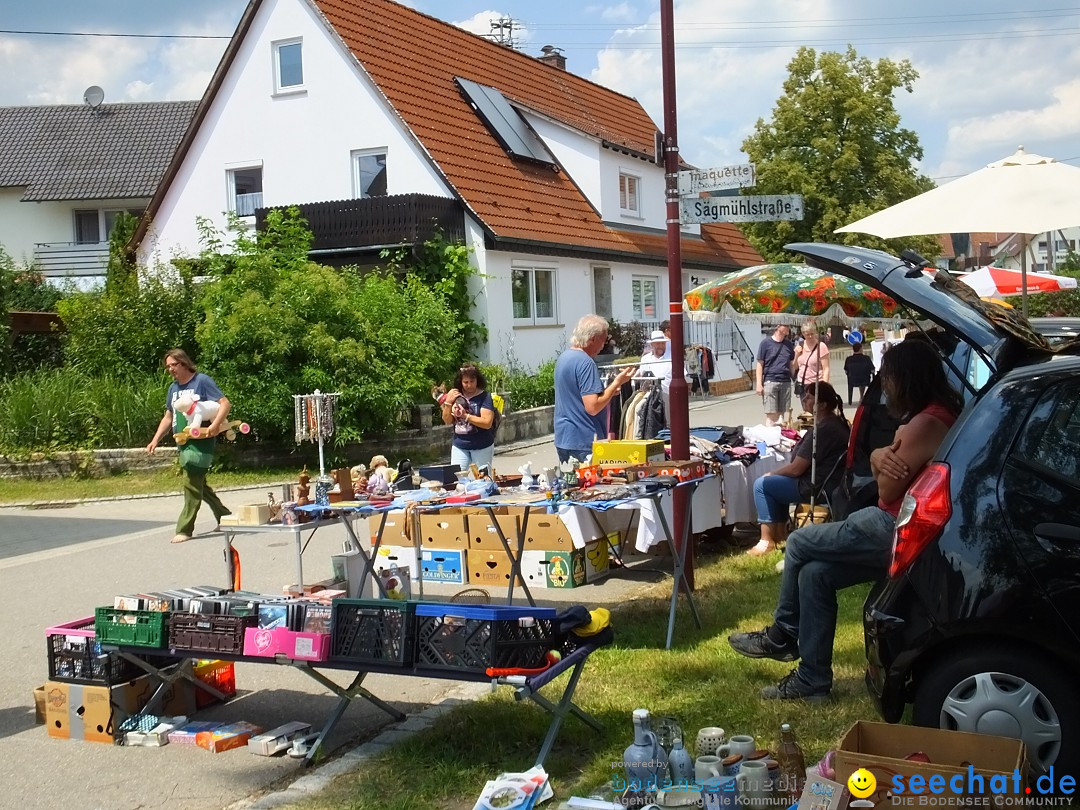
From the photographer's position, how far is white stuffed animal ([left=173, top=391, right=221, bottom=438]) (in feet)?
36.9

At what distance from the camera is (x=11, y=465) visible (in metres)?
16.9

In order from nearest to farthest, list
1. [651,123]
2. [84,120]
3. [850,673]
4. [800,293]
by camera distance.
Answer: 1. [850,673]
2. [800,293]
3. [651,123]
4. [84,120]

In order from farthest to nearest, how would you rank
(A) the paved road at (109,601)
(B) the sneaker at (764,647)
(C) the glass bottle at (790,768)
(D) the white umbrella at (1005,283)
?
(D) the white umbrella at (1005,283) < (B) the sneaker at (764,647) < (A) the paved road at (109,601) < (C) the glass bottle at (790,768)

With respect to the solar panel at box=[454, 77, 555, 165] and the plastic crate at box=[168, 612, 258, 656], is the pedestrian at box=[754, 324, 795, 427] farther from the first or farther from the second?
the plastic crate at box=[168, 612, 258, 656]

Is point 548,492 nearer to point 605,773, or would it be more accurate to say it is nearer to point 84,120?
point 605,773

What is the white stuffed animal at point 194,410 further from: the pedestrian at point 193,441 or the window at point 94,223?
the window at point 94,223

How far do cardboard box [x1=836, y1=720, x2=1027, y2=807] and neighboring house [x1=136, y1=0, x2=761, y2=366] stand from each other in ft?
56.1

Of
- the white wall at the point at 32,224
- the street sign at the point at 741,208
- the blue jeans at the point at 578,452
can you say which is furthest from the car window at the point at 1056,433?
the white wall at the point at 32,224

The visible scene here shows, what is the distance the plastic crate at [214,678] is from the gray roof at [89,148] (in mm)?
36759

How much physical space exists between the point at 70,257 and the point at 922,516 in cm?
4074

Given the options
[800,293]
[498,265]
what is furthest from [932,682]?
[498,265]

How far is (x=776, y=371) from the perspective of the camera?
53.4 ft

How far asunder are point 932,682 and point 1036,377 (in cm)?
121

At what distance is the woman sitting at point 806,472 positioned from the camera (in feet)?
28.2
